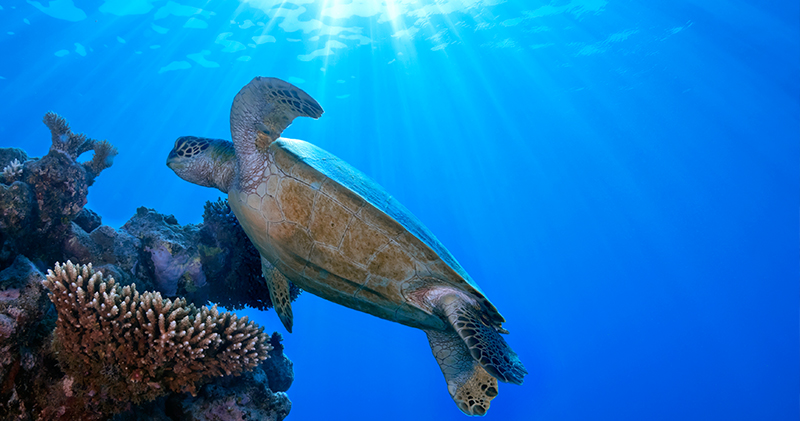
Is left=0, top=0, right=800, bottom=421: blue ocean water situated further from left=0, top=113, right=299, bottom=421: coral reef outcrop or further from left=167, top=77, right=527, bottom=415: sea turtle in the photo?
left=167, top=77, right=527, bottom=415: sea turtle

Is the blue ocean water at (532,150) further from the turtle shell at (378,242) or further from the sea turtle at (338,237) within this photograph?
the turtle shell at (378,242)

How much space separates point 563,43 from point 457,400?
2984 centimetres

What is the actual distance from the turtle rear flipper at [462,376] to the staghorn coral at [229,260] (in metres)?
2.72

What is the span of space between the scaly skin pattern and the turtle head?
0.76 metres

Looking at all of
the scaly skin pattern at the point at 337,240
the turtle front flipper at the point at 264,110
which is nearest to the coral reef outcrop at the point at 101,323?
the scaly skin pattern at the point at 337,240

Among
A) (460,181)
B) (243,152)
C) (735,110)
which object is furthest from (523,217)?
(243,152)

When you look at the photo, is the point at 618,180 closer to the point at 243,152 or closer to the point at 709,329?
the point at 709,329

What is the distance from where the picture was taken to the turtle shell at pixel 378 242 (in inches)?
110

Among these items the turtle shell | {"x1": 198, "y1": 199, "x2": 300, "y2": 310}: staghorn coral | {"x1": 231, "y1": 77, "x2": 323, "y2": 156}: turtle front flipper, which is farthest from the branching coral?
the turtle shell

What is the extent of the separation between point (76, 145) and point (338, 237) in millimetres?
4066

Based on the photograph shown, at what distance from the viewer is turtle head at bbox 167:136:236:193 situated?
3773 mm

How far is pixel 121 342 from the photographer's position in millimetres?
2230

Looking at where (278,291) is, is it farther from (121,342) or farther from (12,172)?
(12,172)

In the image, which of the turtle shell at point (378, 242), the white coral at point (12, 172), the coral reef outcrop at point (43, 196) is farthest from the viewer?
the white coral at point (12, 172)
